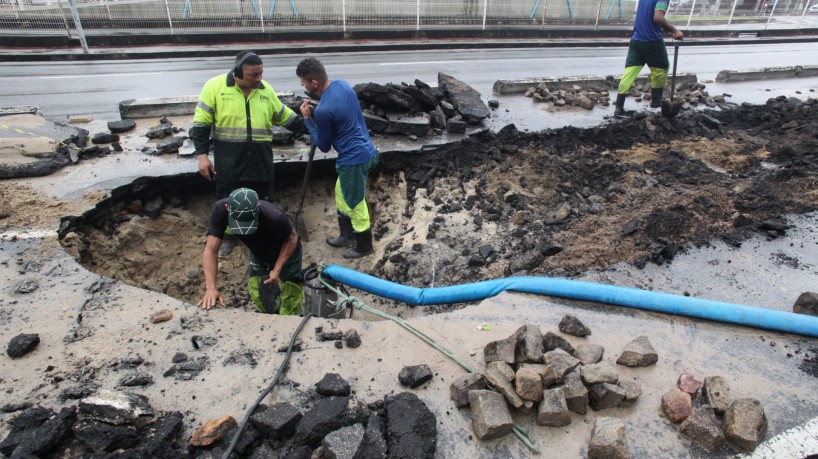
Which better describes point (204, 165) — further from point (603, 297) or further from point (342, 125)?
point (603, 297)

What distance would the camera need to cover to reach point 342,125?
14.9 feet

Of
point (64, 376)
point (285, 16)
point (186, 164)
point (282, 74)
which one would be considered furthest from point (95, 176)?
point (285, 16)

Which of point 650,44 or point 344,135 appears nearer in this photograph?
point 344,135

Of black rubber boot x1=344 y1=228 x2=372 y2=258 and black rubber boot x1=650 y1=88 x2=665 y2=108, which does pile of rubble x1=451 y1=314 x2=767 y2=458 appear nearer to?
black rubber boot x1=344 y1=228 x2=372 y2=258

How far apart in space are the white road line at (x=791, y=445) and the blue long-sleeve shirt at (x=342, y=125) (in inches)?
149

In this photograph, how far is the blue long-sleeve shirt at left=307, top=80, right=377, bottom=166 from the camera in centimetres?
445

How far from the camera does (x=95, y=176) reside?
530 centimetres

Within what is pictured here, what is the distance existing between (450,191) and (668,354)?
3.10 meters

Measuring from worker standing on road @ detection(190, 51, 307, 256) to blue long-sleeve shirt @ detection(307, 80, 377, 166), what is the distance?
1.42 ft

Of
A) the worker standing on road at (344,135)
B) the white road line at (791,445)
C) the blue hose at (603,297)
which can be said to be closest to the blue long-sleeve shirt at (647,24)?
the worker standing on road at (344,135)

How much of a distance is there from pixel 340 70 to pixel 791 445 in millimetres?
11719

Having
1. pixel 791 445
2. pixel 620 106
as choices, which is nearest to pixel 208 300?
pixel 791 445

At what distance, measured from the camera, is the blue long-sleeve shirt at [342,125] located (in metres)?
4.45

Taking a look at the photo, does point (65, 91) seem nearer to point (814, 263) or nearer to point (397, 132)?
point (397, 132)
